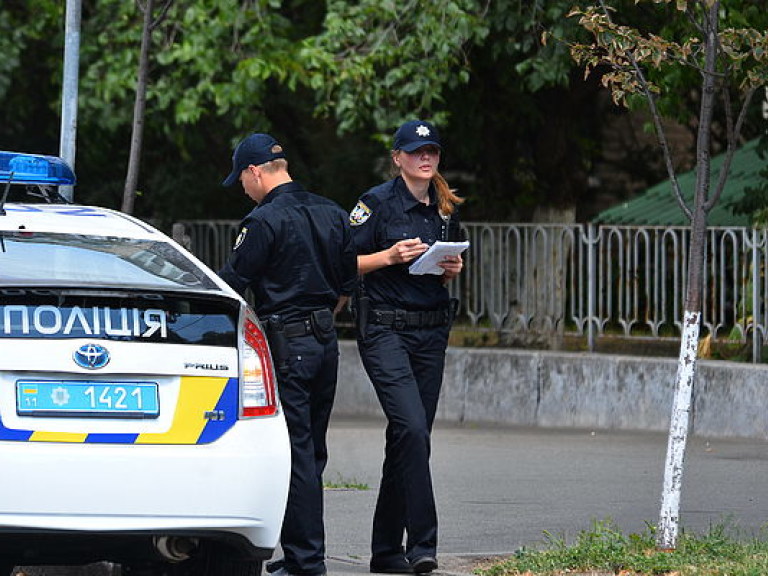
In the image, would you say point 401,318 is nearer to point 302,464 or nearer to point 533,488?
point 302,464

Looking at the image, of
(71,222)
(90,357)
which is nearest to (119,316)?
(90,357)

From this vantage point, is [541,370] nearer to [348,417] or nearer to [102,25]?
[348,417]

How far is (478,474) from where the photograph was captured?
11195 millimetres

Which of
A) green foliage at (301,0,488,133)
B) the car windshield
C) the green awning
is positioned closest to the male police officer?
the car windshield

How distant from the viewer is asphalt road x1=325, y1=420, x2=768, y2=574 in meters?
8.48

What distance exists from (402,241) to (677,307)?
7.15 m

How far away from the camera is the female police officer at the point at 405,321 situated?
746 cm

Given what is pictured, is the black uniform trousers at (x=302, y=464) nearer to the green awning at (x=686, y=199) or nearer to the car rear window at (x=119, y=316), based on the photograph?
the car rear window at (x=119, y=316)

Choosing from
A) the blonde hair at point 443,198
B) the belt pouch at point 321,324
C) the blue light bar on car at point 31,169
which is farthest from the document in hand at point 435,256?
the blue light bar on car at point 31,169

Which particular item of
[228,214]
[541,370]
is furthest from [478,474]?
[228,214]

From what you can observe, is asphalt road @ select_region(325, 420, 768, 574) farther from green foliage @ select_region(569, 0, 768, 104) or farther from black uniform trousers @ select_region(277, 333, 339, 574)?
green foliage @ select_region(569, 0, 768, 104)

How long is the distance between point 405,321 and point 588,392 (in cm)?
680

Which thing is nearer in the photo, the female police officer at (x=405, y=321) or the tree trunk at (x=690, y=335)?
the tree trunk at (x=690, y=335)

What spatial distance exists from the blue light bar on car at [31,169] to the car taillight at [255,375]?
1.59 m
